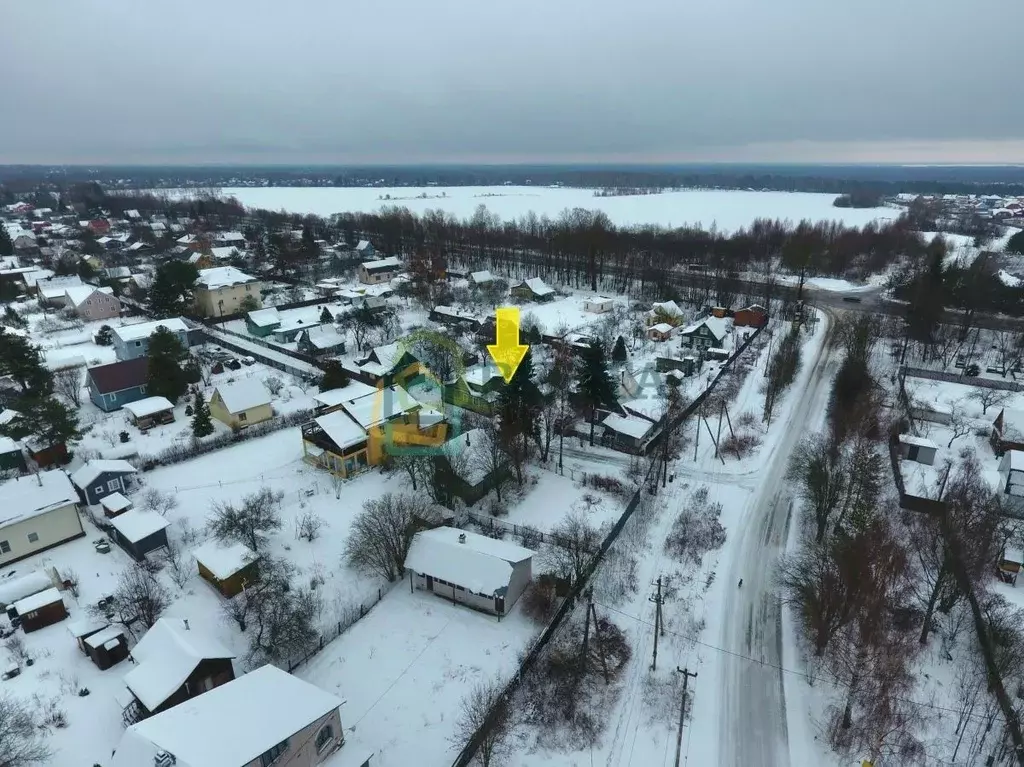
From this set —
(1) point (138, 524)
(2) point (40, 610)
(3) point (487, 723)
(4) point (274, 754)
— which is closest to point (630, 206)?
(1) point (138, 524)

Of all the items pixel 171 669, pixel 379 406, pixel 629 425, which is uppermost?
pixel 379 406

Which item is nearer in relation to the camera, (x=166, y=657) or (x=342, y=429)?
(x=166, y=657)

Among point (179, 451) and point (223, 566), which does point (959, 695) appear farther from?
point (179, 451)

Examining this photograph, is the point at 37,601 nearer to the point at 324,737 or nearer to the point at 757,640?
the point at 324,737

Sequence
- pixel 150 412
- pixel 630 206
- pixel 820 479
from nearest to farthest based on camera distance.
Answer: pixel 820 479, pixel 150 412, pixel 630 206

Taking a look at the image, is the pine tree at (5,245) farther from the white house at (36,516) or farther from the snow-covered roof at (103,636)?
the snow-covered roof at (103,636)

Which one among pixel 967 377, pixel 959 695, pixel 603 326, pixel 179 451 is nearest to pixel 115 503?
pixel 179 451

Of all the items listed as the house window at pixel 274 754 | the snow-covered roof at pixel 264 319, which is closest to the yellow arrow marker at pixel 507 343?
the snow-covered roof at pixel 264 319

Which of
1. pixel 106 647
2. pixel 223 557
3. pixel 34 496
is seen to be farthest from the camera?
pixel 34 496
